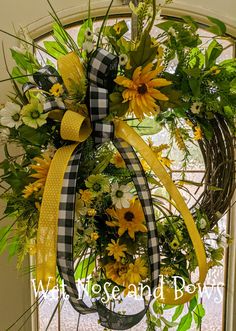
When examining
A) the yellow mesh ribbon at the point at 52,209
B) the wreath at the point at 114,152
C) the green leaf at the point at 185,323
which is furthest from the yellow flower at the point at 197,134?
the green leaf at the point at 185,323

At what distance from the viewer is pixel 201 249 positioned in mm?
783

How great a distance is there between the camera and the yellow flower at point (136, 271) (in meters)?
0.81

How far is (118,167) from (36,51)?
51cm

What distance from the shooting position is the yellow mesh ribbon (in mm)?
736

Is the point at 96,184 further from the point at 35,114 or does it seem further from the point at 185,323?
the point at 185,323

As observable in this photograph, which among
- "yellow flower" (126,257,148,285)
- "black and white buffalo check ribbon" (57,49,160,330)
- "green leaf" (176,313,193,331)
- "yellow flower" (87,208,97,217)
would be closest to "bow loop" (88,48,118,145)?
"black and white buffalo check ribbon" (57,49,160,330)

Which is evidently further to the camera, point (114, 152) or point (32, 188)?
point (114, 152)

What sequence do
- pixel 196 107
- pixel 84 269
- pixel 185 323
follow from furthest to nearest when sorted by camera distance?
pixel 185 323 → pixel 84 269 → pixel 196 107

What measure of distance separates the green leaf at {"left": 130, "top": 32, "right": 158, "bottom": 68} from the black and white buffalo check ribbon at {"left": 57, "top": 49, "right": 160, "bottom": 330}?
1.3 inches

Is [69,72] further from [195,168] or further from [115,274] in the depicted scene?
[195,168]

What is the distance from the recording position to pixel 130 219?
800mm

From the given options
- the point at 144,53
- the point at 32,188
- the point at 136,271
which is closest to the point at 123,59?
the point at 144,53

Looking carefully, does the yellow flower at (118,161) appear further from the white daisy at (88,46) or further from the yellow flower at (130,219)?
the white daisy at (88,46)

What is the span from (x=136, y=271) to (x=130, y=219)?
0.32ft
